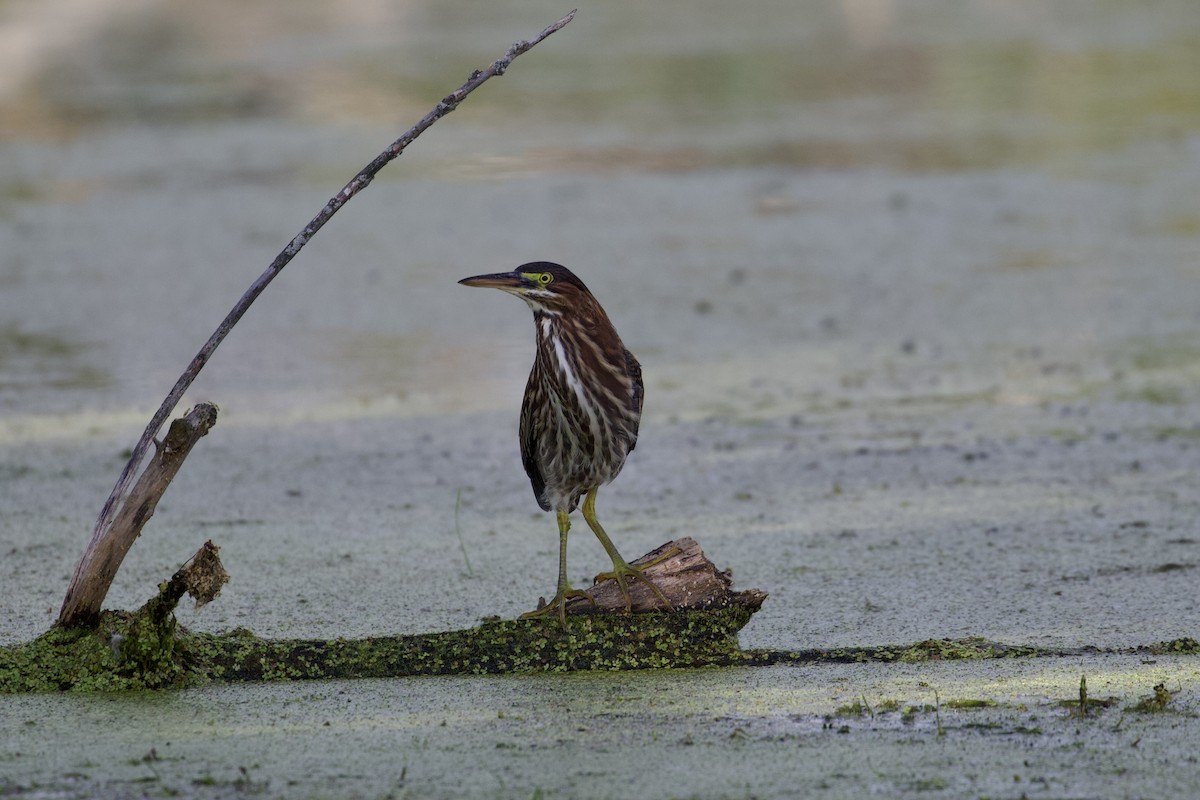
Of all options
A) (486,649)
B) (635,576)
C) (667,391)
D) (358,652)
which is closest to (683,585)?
(635,576)

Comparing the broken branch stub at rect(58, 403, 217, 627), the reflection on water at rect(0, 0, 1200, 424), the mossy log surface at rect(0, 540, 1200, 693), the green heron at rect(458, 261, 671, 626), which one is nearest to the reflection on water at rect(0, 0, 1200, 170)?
the reflection on water at rect(0, 0, 1200, 424)

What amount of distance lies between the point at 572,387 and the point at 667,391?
6.62ft

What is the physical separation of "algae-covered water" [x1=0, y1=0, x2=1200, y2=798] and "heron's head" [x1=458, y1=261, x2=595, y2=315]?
0.62 m

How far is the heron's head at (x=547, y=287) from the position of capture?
2.76 meters

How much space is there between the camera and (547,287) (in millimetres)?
2779

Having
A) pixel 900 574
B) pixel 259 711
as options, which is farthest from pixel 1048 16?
pixel 259 711

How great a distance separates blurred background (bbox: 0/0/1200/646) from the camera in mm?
3455

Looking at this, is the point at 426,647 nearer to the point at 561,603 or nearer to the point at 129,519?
the point at 561,603

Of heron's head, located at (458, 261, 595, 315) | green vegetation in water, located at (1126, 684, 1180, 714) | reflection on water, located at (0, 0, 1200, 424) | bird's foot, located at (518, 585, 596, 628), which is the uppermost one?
reflection on water, located at (0, 0, 1200, 424)

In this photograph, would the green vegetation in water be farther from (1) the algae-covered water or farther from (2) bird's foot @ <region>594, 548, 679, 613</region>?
(2) bird's foot @ <region>594, 548, 679, 613</region>

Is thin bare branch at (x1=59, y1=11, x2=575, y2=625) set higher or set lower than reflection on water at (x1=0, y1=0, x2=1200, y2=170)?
lower

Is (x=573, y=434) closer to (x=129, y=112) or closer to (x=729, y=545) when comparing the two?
(x=729, y=545)

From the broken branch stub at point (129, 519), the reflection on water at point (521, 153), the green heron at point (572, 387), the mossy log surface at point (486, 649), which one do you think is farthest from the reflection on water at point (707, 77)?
the broken branch stub at point (129, 519)

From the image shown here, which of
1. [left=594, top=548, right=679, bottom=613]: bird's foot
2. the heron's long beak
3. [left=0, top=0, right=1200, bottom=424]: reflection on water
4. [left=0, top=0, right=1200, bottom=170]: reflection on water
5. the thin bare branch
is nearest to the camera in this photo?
the thin bare branch
